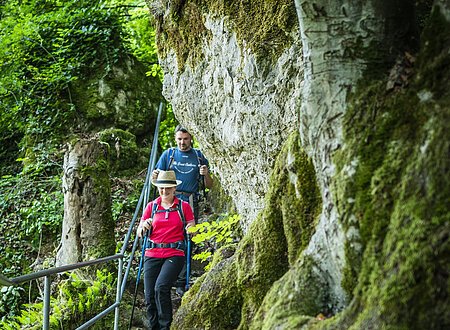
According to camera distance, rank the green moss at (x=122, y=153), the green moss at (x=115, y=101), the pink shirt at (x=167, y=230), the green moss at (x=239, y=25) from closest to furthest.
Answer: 1. the green moss at (x=239, y=25)
2. the pink shirt at (x=167, y=230)
3. the green moss at (x=122, y=153)
4. the green moss at (x=115, y=101)

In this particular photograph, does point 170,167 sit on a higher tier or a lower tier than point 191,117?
lower

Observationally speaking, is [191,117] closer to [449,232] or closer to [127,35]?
[449,232]

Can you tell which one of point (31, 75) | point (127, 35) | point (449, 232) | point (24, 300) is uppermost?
point (127, 35)

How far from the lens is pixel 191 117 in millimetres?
6539

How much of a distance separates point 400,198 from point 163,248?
388 centimetres

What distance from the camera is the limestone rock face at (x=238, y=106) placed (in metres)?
4.79

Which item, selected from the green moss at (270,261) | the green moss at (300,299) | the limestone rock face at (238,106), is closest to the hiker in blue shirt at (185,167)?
the limestone rock face at (238,106)

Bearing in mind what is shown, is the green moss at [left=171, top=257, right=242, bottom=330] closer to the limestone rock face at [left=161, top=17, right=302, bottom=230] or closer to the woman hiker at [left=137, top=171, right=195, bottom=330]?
the woman hiker at [left=137, top=171, right=195, bottom=330]

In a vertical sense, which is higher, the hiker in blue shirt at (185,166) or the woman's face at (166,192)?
the hiker in blue shirt at (185,166)

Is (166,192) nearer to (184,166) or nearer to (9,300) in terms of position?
(184,166)

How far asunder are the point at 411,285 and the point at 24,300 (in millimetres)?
7989

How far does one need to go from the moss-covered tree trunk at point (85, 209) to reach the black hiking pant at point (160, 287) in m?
1.69

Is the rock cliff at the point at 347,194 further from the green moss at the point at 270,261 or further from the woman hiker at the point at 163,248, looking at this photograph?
the woman hiker at the point at 163,248

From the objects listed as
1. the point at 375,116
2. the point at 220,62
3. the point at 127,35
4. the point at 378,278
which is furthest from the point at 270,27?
the point at 127,35
